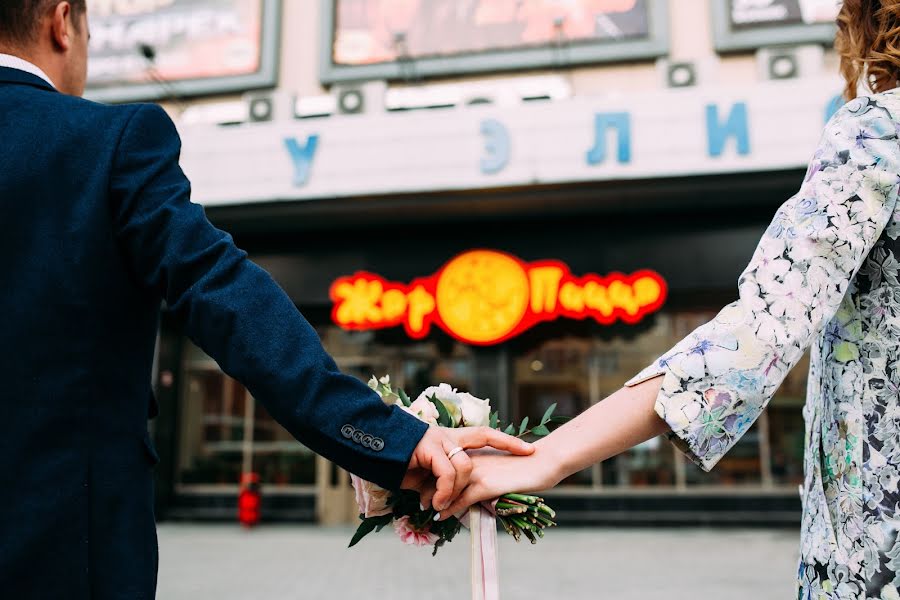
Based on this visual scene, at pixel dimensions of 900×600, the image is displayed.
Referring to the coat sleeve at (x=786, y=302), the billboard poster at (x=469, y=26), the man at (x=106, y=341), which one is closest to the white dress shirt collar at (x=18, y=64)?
the man at (x=106, y=341)

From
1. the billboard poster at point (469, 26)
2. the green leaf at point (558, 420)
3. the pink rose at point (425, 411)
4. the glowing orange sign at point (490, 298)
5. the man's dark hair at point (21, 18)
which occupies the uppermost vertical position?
the billboard poster at point (469, 26)

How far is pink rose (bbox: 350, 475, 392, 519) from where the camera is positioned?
157 centimetres

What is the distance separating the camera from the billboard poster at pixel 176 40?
35.2 feet

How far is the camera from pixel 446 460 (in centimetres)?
143

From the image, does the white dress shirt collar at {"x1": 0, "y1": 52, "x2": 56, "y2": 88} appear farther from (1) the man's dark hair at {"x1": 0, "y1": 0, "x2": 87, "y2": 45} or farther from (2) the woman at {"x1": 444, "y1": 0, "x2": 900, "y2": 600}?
(2) the woman at {"x1": 444, "y1": 0, "x2": 900, "y2": 600}

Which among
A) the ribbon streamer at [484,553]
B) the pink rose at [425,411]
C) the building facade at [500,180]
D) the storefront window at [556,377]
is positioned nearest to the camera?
the ribbon streamer at [484,553]

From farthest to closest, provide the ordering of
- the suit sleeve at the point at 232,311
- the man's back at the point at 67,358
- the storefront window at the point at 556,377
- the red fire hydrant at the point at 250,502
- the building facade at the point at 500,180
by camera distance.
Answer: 1. the storefront window at the point at 556,377
2. the red fire hydrant at the point at 250,502
3. the building facade at the point at 500,180
4. the suit sleeve at the point at 232,311
5. the man's back at the point at 67,358

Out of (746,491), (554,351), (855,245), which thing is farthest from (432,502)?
(746,491)

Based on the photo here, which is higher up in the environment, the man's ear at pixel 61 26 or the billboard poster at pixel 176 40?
the billboard poster at pixel 176 40

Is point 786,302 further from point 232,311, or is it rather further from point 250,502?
point 250,502

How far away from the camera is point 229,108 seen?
35.2 ft

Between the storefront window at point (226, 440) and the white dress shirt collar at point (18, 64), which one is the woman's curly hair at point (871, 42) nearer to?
the white dress shirt collar at point (18, 64)

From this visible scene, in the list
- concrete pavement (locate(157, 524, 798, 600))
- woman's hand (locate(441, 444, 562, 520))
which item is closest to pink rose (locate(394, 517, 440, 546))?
woman's hand (locate(441, 444, 562, 520))

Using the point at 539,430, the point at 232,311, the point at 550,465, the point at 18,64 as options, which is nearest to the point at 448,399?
the point at 539,430
